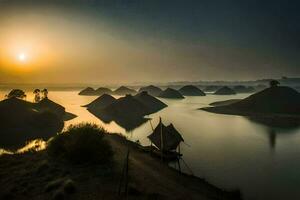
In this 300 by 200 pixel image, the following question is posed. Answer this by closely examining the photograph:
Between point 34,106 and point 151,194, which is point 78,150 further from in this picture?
point 34,106

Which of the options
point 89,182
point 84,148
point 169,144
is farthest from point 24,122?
point 89,182

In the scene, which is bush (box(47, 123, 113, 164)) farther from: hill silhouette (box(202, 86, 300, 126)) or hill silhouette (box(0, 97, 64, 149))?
hill silhouette (box(202, 86, 300, 126))

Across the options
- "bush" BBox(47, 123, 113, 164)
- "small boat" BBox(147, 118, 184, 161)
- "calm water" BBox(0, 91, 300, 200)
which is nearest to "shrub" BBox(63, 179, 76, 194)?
"bush" BBox(47, 123, 113, 164)

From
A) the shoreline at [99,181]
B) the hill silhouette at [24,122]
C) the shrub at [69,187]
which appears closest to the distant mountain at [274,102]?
the hill silhouette at [24,122]

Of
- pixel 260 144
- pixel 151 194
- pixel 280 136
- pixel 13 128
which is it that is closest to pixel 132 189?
pixel 151 194

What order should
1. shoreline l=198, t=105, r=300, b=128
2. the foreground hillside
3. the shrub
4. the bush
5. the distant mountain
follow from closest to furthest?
the shrub, the foreground hillside, the bush, shoreline l=198, t=105, r=300, b=128, the distant mountain

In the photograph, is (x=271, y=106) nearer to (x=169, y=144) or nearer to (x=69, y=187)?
(x=169, y=144)
